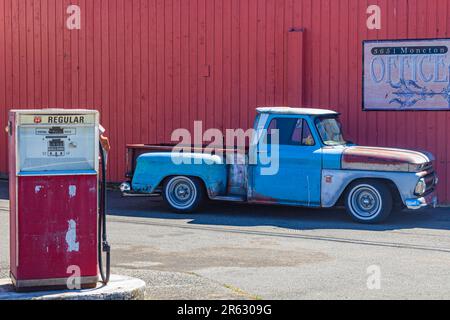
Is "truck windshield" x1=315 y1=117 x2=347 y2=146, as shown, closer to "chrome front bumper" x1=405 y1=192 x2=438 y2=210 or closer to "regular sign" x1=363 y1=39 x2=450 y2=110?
"chrome front bumper" x1=405 y1=192 x2=438 y2=210

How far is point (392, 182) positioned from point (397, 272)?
12.4 feet

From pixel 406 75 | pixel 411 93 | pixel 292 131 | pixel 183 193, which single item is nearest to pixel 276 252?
pixel 292 131

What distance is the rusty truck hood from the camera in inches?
483

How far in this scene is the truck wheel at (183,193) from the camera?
1341cm

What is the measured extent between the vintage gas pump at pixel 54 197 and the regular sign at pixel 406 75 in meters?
8.41

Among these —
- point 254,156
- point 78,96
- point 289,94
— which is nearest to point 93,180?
point 254,156

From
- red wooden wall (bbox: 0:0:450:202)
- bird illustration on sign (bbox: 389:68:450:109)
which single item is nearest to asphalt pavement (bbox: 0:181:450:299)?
bird illustration on sign (bbox: 389:68:450:109)

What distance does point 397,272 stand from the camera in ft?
29.0

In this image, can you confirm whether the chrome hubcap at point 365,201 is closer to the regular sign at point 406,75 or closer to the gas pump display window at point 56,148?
the regular sign at point 406,75

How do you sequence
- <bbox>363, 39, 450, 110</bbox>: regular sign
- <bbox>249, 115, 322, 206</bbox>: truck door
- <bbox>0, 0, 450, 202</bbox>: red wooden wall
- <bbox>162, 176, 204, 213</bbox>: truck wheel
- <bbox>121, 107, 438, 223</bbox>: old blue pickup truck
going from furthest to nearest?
1. <bbox>0, 0, 450, 202</bbox>: red wooden wall
2. <bbox>363, 39, 450, 110</bbox>: regular sign
3. <bbox>162, 176, 204, 213</bbox>: truck wheel
4. <bbox>249, 115, 322, 206</bbox>: truck door
5. <bbox>121, 107, 438, 223</bbox>: old blue pickup truck

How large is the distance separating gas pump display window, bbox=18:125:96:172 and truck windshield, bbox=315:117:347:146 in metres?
6.02
